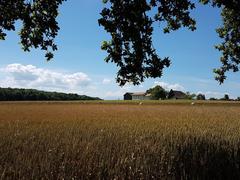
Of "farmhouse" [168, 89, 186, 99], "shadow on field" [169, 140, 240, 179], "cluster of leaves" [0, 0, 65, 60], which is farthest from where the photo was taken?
"farmhouse" [168, 89, 186, 99]

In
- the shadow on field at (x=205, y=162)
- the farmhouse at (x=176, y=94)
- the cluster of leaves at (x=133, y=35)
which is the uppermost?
the farmhouse at (x=176, y=94)

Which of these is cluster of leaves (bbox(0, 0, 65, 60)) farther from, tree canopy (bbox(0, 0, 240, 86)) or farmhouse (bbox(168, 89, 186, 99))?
farmhouse (bbox(168, 89, 186, 99))

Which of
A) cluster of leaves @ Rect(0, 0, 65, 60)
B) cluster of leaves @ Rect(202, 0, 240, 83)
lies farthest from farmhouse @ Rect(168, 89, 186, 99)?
cluster of leaves @ Rect(0, 0, 65, 60)

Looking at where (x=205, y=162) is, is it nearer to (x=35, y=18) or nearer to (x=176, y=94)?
(x=35, y=18)

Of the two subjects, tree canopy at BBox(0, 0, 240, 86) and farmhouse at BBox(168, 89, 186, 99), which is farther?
farmhouse at BBox(168, 89, 186, 99)

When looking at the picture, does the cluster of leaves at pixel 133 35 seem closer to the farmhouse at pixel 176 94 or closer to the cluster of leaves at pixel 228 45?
the cluster of leaves at pixel 228 45

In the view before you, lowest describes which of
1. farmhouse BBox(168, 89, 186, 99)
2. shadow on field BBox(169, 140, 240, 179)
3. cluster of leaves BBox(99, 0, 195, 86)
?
shadow on field BBox(169, 140, 240, 179)

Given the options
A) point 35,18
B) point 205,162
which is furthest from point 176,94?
point 205,162

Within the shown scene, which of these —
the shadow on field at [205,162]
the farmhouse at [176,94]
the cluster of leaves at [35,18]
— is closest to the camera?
the shadow on field at [205,162]

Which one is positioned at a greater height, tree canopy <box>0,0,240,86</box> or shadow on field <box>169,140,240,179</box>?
tree canopy <box>0,0,240,86</box>

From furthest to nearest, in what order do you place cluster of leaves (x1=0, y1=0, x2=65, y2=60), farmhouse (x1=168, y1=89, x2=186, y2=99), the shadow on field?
farmhouse (x1=168, y1=89, x2=186, y2=99)
cluster of leaves (x1=0, y1=0, x2=65, y2=60)
the shadow on field

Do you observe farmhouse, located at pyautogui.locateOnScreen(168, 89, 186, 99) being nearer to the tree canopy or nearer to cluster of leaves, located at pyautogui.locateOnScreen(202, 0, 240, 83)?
cluster of leaves, located at pyautogui.locateOnScreen(202, 0, 240, 83)

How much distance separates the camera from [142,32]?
1207 cm

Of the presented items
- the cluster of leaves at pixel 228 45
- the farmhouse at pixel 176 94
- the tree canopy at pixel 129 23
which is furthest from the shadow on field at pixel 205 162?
the farmhouse at pixel 176 94
